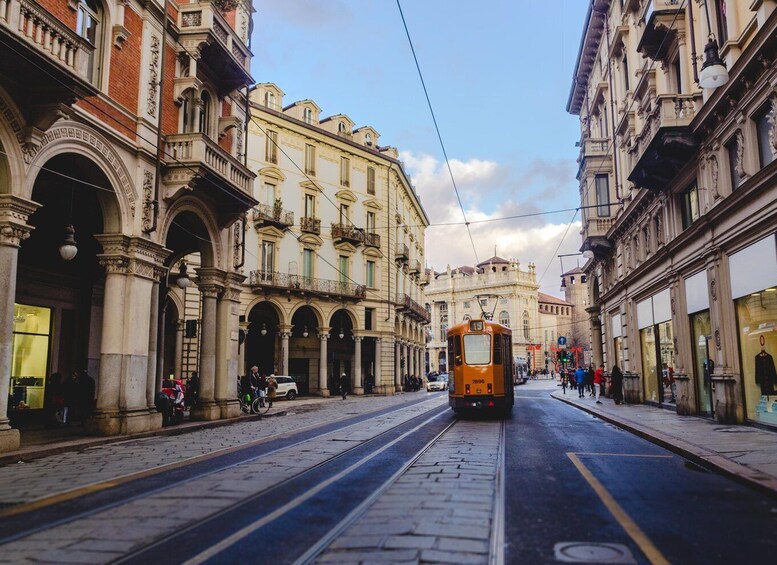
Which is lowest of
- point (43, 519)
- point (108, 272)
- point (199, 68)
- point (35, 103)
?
point (43, 519)

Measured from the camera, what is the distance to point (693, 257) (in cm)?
1806

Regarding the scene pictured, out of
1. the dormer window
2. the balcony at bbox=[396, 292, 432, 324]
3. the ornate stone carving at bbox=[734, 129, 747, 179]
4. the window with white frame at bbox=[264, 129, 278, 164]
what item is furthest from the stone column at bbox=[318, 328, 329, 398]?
the ornate stone carving at bbox=[734, 129, 747, 179]

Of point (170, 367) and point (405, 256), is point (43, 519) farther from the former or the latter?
point (405, 256)

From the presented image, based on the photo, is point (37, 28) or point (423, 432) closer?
point (37, 28)

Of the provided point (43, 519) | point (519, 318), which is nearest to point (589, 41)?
point (43, 519)

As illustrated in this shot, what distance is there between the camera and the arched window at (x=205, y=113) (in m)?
19.6

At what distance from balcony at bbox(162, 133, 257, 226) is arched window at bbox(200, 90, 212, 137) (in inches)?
68.2

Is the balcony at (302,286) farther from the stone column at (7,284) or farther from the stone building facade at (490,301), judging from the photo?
the stone building facade at (490,301)

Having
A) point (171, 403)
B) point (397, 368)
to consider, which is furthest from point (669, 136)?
point (397, 368)

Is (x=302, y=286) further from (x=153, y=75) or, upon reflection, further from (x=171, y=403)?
(x=153, y=75)

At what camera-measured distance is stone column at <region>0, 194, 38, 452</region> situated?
1101 cm

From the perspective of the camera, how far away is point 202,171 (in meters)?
16.7

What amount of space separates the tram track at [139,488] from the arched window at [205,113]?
10356 mm

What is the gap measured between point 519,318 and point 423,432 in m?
89.0
